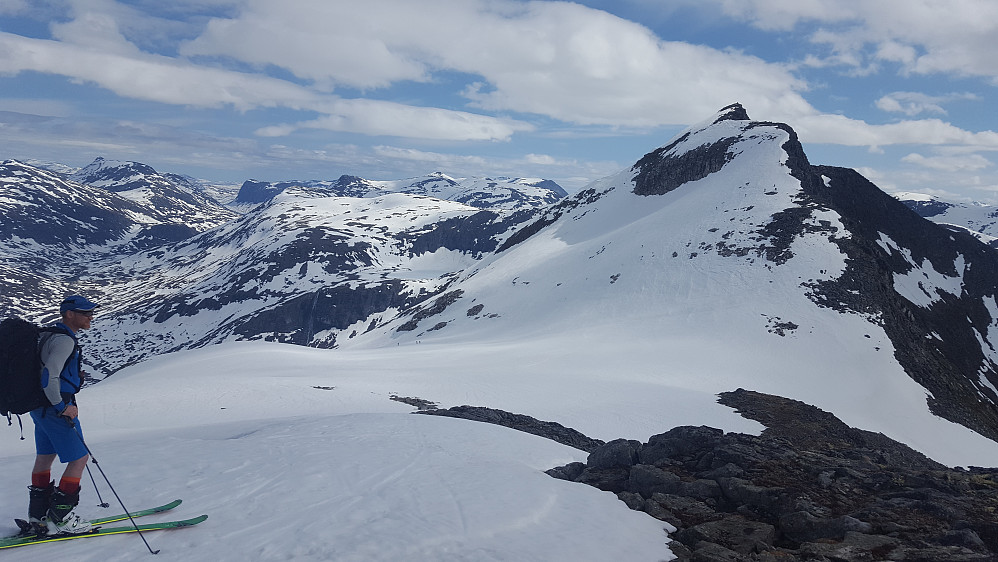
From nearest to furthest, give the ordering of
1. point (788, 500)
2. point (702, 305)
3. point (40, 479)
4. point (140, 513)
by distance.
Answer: point (40, 479) < point (140, 513) < point (788, 500) < point (702, 305)

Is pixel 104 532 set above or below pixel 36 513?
below

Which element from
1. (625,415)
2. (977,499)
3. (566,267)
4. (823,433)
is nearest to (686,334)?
(823,433)

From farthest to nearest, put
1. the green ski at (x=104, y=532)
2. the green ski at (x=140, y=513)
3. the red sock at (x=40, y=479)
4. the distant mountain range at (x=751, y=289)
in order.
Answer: the distant mountain range at (x=751, y=289) → the green ski at (x=140, y=513) → the red sock at (x=40, y=479) → the green ski at (x=104, y=532)

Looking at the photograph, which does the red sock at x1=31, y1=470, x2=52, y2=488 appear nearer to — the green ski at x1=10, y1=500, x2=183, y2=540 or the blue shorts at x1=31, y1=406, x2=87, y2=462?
the blue shorts at x1=31, y1=406, x2=87, y2=462

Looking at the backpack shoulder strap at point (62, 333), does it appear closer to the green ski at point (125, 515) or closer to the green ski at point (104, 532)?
the green ski at point (125, 515)

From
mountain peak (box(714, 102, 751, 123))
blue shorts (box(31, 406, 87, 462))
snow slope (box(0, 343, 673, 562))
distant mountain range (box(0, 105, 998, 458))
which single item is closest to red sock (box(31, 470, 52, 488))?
blue shorts (box(31, 406, 87, 462))

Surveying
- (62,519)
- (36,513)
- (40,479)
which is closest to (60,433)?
(40,479)

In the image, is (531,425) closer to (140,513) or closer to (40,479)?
(140,513)

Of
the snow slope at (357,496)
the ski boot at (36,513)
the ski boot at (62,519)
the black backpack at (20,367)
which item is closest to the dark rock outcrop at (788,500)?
the snow slope at (357,496)
